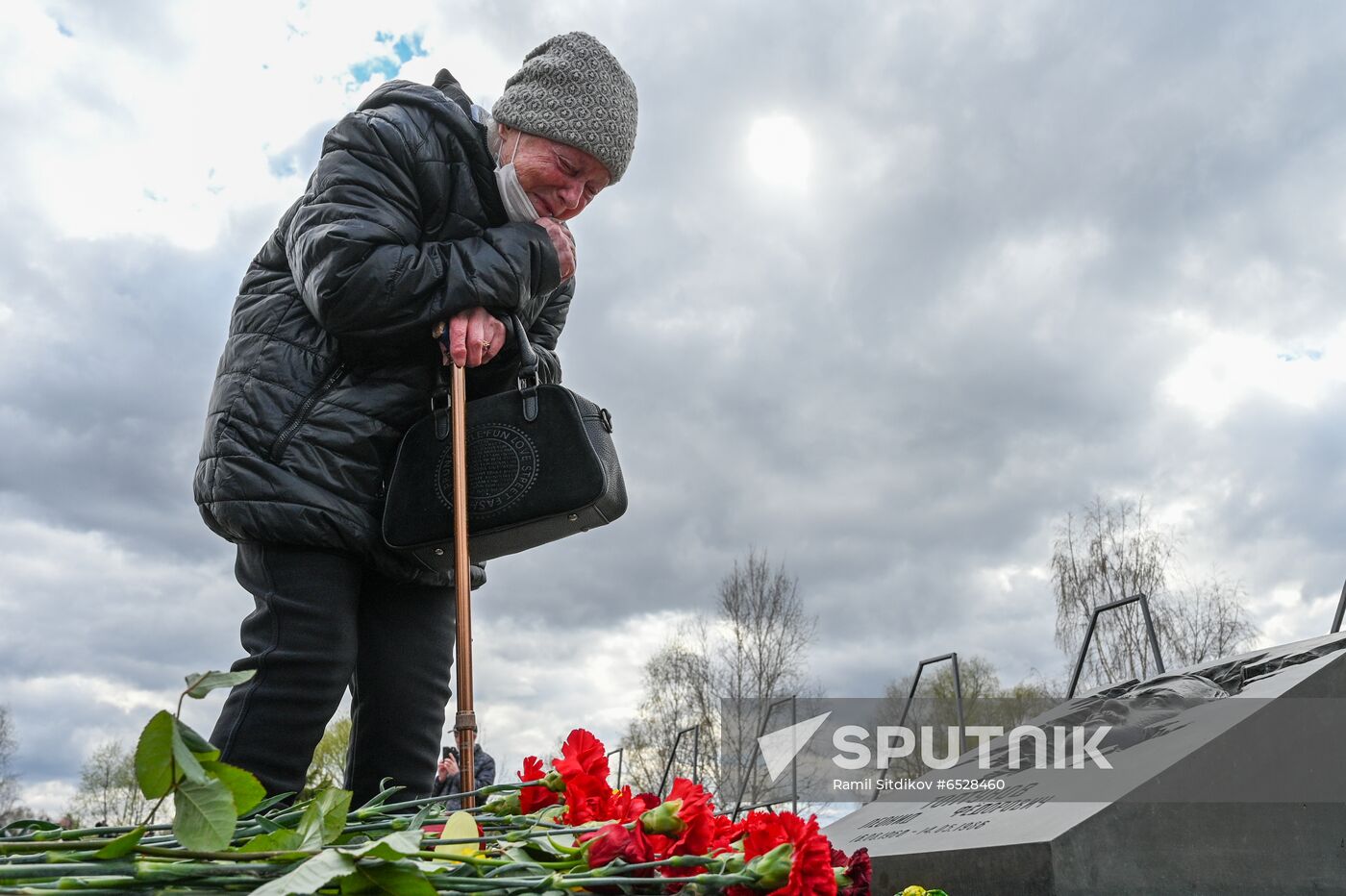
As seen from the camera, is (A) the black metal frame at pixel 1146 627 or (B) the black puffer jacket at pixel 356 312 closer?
(B) the black puffer jacket at pixel 356 312

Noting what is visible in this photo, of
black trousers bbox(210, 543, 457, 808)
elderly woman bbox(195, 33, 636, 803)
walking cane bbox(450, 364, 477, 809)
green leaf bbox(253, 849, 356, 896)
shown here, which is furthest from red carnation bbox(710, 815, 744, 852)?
elderly woman bbox(195, 33, 636, 803)

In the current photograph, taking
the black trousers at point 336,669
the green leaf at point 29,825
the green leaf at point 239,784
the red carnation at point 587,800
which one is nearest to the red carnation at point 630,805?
the red carnation at point 587,800

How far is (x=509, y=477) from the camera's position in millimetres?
2055

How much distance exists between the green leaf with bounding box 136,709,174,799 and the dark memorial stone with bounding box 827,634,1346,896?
2.72 meters

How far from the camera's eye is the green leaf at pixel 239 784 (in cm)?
65

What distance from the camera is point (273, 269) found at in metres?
2.23

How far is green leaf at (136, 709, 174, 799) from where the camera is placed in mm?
607

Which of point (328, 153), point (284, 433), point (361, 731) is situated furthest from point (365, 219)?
point (361, 731)

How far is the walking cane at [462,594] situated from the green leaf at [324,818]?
3.04 ft

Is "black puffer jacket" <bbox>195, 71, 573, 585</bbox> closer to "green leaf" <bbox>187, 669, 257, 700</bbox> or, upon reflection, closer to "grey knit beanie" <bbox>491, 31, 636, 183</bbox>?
"grey knit beanie" <bbox>491, 31, 636, 183</bbox>

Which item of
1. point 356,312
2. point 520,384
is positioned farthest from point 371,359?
point 520,384

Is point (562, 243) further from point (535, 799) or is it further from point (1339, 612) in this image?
point (1339, 612)

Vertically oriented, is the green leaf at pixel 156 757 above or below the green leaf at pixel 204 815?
above

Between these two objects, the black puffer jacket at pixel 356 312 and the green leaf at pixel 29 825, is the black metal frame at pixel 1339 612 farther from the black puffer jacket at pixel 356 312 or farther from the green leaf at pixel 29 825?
the green leaf at pixel 29 825
